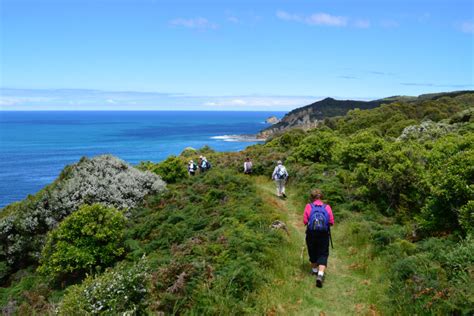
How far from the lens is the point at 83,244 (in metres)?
12.1

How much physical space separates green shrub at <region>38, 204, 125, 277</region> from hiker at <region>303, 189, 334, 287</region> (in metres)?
6.78

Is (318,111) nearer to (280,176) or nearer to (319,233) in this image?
(280,176)

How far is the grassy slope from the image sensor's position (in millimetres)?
7254

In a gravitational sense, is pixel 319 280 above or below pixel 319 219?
below

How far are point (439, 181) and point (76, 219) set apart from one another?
36.7ft

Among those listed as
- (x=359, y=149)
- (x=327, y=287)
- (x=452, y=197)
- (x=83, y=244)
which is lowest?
(x=83, y=244)

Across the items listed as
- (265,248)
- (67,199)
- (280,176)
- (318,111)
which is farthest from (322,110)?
(265,248)

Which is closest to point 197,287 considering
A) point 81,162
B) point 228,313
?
point 228,313

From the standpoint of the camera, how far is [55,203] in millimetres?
15352

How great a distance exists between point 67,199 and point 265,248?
10.0 meters

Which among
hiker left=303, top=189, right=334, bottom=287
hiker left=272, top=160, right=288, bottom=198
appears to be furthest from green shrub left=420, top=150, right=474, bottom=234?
hiker left=272, top=160, right=288, bottom=198

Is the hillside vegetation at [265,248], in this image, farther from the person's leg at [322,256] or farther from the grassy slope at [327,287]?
the person's leg at [322,256]

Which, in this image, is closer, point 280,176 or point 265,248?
point 265,248

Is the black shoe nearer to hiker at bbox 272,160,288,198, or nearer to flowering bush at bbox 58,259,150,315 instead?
flowering bush at bbox 58,259,150,315
